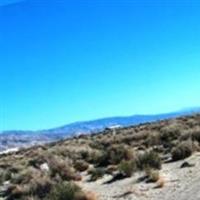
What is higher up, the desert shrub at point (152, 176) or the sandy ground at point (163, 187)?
the desert shrub at point (152, 176)

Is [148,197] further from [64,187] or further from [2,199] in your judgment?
[2,199]

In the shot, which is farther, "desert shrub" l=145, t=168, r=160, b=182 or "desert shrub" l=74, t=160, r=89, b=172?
"desert shrub" l=74, t=160, r=89, b=172

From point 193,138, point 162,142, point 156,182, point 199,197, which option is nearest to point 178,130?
point 162,142

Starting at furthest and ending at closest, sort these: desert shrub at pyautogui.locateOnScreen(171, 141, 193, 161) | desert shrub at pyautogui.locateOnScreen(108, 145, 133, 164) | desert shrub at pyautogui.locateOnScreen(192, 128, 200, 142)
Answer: desert shrub at pyautogui.locateOnScreen(192, 128, 200, 142) < desert shrub at pyautogui.locateOnScreen(108, 145, 133, 164) < desert shrub at pyautogui.locateOnScreen(171, 141, 193, 161)

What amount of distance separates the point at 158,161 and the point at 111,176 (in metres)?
2.09

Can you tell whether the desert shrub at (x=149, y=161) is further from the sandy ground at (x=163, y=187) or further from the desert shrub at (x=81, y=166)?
the desert shrub at (x=81, y=166)

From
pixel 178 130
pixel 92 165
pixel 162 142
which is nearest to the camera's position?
pixel 92 165

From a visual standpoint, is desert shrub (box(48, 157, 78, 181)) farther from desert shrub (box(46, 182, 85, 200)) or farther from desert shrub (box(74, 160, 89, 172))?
desert shrub (box(46, 182, 85, 200))

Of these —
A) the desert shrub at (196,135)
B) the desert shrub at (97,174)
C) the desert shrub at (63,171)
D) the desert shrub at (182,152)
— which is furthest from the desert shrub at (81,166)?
the desert shrub at (196,135)

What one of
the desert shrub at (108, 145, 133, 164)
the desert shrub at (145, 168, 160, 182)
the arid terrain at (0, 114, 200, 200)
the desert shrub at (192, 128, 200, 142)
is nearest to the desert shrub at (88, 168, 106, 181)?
the arid terrain at (0, 114, 200, 200)

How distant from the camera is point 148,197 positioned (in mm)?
17844

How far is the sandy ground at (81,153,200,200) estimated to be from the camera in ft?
58.0

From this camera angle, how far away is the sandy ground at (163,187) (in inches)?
696

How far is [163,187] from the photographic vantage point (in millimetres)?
19125
